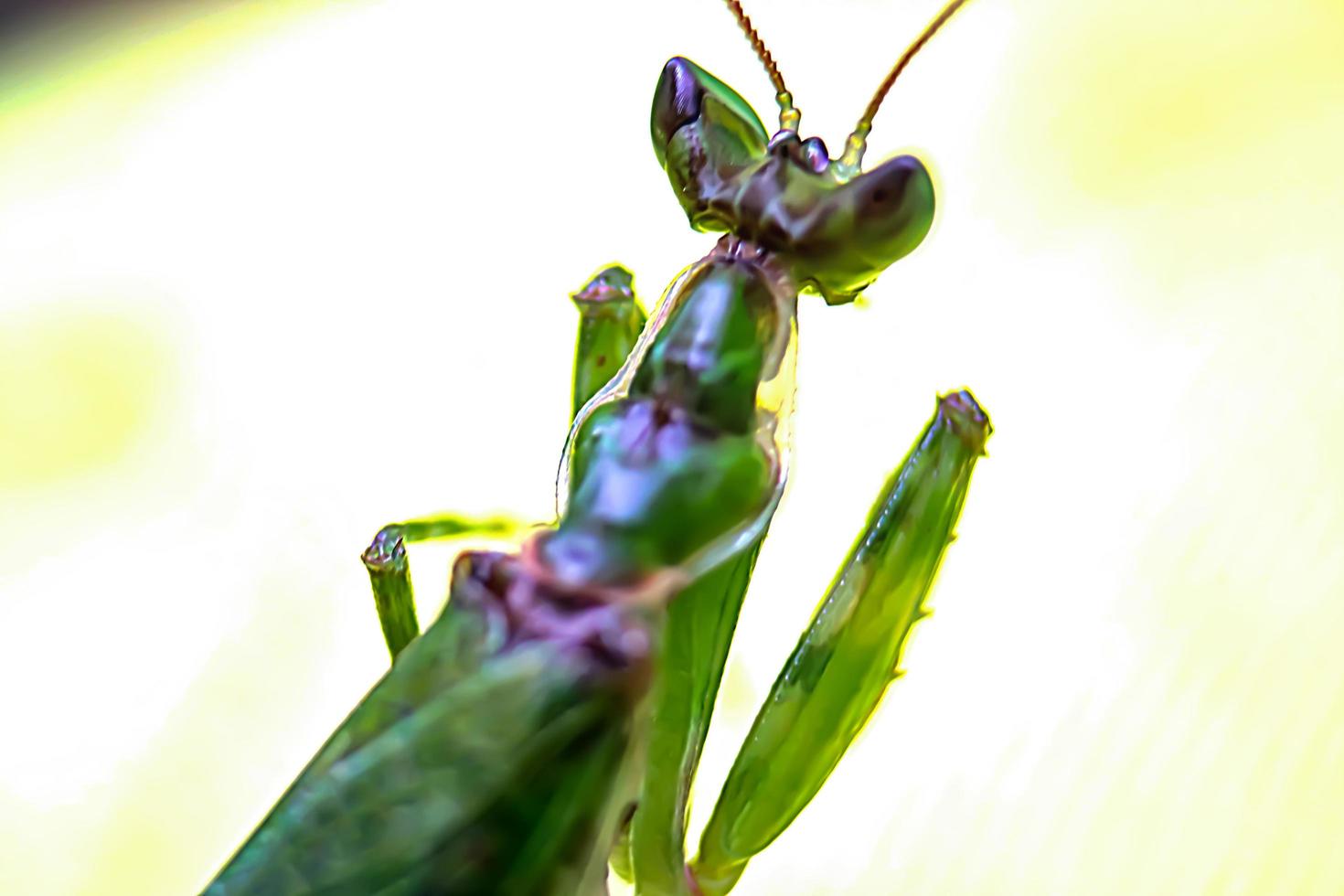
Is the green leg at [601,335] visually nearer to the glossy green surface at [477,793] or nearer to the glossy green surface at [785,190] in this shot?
the glossy green surface at [785,190]

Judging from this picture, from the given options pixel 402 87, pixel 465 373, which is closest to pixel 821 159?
pixel 465 373

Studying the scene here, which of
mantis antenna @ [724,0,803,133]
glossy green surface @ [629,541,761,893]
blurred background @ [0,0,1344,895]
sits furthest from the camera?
blurred background @ [0,0,1344,895]

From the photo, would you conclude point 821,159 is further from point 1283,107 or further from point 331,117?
point 331,117

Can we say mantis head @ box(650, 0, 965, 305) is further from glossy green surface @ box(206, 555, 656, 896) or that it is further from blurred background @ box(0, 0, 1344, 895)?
glossy green surface @ box(206, 555, 656, 896)

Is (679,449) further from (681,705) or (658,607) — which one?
(681,705)

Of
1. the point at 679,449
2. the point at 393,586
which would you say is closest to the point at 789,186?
the point at 679,449

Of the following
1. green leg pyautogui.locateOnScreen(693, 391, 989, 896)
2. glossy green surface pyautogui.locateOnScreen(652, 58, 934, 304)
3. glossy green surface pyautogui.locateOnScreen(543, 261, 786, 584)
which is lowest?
green leg pyautogui.locateOnScreen(693, 391, 989, 896)

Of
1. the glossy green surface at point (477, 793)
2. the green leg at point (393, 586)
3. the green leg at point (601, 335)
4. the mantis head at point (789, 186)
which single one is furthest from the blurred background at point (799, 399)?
the glossy green surface at point (477, 793)

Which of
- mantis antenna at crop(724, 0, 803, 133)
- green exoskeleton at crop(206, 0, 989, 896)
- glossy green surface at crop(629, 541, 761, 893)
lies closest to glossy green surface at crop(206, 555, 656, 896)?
green exoskeleton at crop(206, 0, 989, 896)
